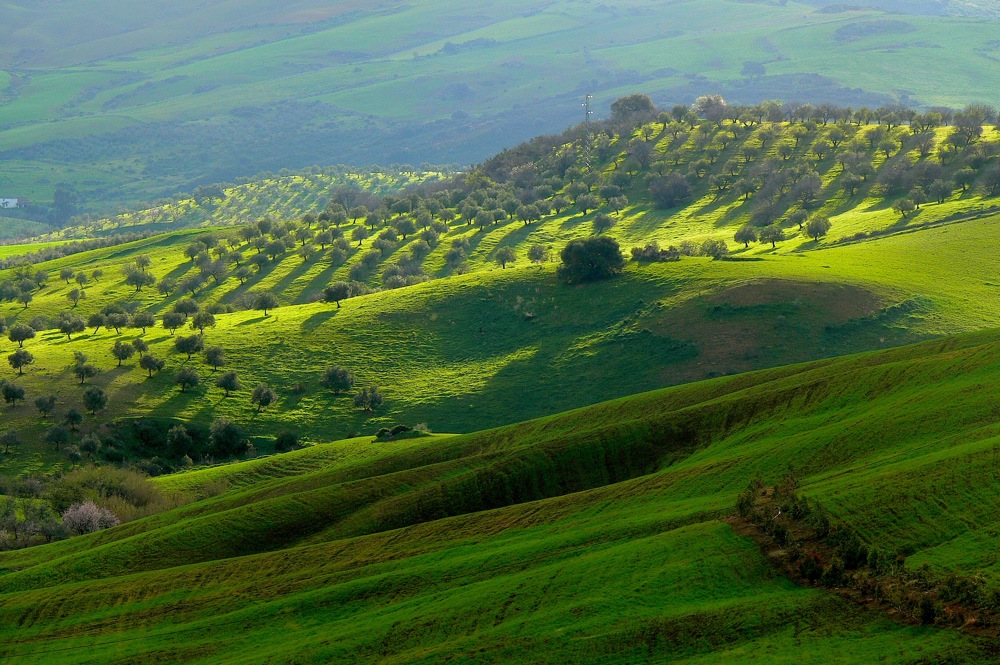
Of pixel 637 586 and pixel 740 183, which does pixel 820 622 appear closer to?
pixel 637 586

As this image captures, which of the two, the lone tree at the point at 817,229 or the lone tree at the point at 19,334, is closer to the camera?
the lone tree at the point at 19,334

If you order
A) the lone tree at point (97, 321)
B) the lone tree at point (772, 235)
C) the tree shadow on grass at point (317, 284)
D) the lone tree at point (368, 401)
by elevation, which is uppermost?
the lone tree at point (97, 321)

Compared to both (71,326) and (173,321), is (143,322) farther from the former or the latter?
(71,326)

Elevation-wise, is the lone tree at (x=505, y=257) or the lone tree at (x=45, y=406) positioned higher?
the lone tree at (x=45, y=406)

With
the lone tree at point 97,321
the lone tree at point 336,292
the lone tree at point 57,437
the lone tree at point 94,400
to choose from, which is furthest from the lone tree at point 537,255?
the lone tree at point 57,437

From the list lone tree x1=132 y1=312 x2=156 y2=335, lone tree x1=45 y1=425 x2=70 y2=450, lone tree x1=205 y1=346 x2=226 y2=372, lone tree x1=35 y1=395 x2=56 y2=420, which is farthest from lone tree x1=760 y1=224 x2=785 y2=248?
lone tree x1=45 y1=425 x2=70 y2=450

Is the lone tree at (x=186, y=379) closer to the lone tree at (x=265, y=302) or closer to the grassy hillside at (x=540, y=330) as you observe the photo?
the grassy hillside at (x=540, y=330)

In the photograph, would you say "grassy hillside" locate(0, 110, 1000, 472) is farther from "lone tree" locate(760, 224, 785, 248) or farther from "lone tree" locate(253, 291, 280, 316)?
"lone tree" locate(253, 291, 280, 316)
